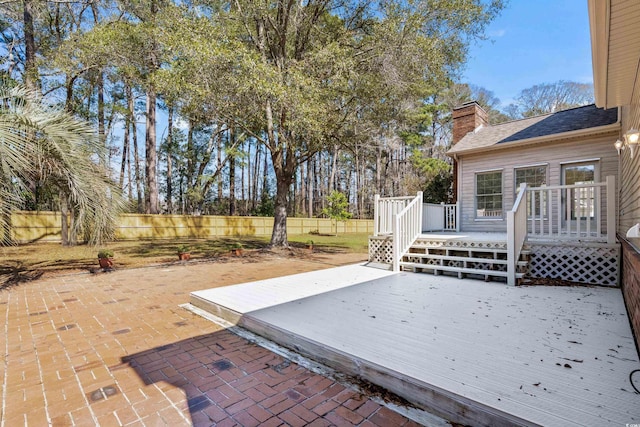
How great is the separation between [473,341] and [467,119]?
1036cm

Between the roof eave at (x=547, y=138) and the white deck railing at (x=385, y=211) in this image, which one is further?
the roof eave at (x=547, y=138)

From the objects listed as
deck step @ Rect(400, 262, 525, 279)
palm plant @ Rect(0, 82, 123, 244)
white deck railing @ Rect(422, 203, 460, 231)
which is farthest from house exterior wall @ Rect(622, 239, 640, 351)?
palm plant @ Rect(0, 82, 123, 244)

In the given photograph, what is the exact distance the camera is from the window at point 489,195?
8.95 metres

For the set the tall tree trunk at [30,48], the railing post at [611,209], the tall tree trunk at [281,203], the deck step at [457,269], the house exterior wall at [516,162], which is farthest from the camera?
→ the tall tree trunk at [30,48]

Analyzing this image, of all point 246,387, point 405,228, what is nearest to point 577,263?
point 405,228

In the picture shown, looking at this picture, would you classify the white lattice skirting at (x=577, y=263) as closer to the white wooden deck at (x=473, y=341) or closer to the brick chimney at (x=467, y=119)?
the white wooden deck at (x=473, y=341)

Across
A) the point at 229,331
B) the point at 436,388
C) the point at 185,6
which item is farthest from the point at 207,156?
the point at 436,388

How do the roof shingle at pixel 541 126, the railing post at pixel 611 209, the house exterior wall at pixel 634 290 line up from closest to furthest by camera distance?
the house exterior wall at pixel 634 290 → the railing post at pixel 611 209 → the roof shingle at pixel 541 126

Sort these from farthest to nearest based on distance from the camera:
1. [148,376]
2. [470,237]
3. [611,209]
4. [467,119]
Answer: [467,119] < [470,237] < [611,209] < [148,376]

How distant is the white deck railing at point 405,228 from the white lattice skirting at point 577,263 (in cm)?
211

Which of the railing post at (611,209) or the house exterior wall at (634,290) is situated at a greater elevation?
the railing post at (611,209)

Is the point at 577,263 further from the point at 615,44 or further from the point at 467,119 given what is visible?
the point at 467,119

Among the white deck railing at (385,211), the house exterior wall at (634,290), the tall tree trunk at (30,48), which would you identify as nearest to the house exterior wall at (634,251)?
the house exterior wall at (634,290)

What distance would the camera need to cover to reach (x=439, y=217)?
909 centimetres
